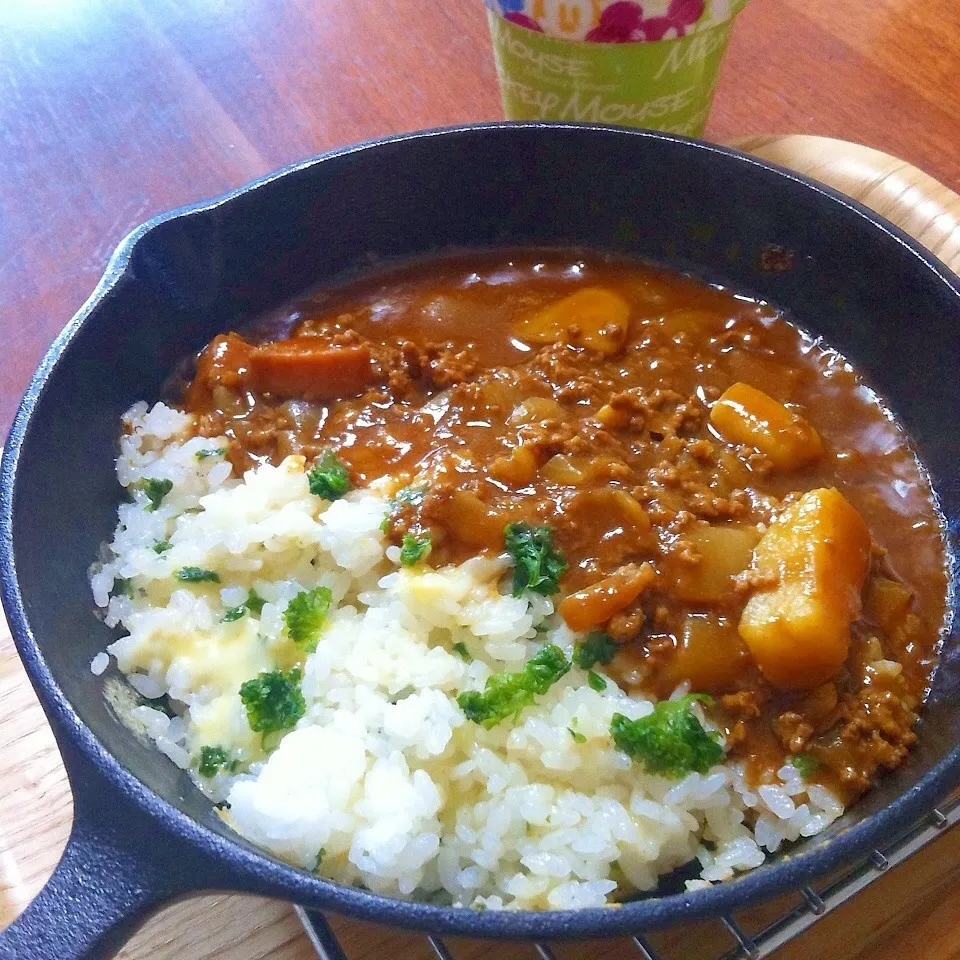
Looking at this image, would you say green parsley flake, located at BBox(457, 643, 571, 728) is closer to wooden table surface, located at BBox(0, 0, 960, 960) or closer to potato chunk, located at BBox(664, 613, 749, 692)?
potato chunk, located at BBox(664, 613, 749, 692)

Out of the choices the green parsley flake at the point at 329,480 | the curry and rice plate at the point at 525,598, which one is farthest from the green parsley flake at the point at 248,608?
the green parsley flake at the point at 329,480

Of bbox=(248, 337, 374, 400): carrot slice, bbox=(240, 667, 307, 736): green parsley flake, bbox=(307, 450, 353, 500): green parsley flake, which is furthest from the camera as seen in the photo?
bbox=(248, 337, 374, 400): carrot slice

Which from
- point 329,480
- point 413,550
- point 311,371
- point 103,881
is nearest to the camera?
point 103,881

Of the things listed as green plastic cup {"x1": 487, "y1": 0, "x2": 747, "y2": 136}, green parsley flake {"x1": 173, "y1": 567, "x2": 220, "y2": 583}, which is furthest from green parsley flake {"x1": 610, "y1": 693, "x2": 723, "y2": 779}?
green plastic cup {"x1": 487, "y1": 0, "x2": 747, "y2": 136}

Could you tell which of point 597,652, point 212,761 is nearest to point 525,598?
point 597,652

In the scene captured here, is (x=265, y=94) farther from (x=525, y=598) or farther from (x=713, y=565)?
(x=713, y=565)

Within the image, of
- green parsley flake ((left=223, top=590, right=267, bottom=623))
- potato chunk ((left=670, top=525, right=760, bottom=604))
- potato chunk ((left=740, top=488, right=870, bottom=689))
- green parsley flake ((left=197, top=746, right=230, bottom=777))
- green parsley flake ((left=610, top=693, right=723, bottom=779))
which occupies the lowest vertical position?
green parsley flake ((left=197, top=746, right=230, bottom=777))
